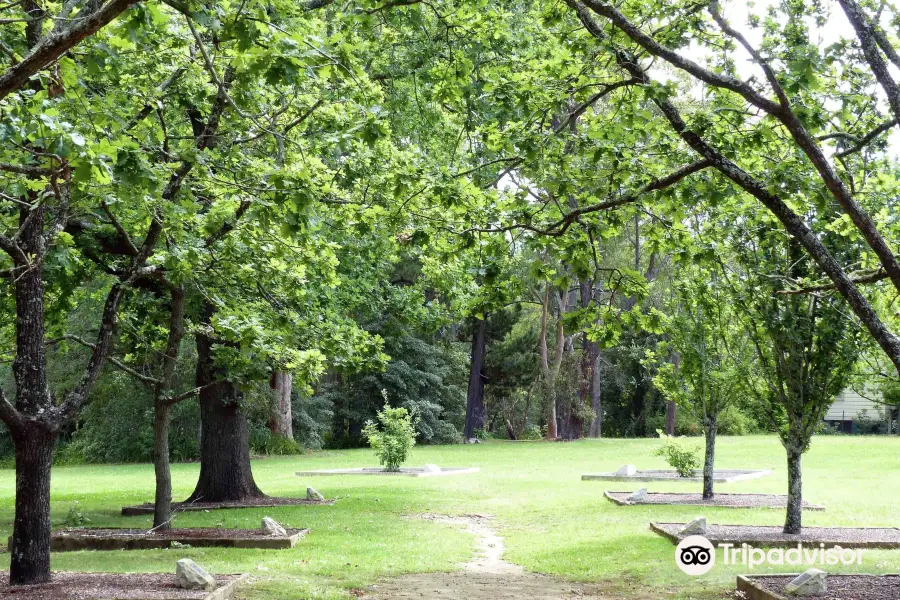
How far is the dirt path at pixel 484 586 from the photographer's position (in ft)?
30.4

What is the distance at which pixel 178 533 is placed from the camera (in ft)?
42.1

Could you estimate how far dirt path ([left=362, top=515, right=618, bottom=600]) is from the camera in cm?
925

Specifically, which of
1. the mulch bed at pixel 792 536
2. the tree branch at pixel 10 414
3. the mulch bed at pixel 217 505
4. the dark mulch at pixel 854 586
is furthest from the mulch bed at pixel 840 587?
the mulch bed at pixel 217 505

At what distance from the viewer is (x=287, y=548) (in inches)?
476

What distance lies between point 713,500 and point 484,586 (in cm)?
836

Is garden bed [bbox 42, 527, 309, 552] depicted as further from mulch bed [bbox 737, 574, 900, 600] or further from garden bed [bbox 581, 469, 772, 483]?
garden bed [bbox 581, 469, 772, 483]

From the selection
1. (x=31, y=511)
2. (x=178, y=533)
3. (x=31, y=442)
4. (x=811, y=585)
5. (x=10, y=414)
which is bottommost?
(x=178, y=533)

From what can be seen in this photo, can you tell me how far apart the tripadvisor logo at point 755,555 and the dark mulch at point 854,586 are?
1555 mm

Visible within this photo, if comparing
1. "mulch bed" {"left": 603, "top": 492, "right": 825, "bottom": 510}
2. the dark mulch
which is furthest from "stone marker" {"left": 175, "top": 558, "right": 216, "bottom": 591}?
"mulch bed" {"left": 603, "top": 492, "right": 825, "bottom": 510}

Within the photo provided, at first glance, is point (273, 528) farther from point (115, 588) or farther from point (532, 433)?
point (532, 433)

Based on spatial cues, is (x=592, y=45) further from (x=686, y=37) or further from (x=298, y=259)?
(x=298, y=259)

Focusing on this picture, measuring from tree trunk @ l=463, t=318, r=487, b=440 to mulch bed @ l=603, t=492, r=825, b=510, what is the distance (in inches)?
1011

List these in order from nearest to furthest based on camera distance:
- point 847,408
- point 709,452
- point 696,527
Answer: point 696,527 < point 709,452 < point 847,408

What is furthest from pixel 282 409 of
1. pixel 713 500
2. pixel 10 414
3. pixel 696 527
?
pixel 10 414
